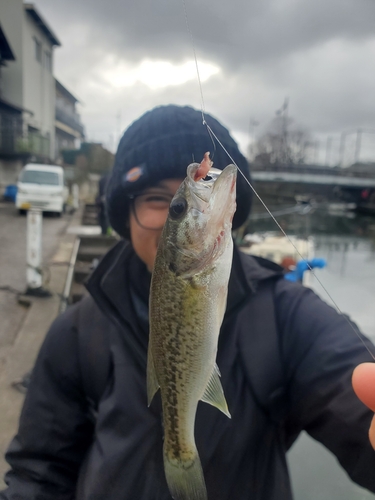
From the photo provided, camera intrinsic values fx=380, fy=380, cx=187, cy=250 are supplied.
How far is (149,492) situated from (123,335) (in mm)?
635

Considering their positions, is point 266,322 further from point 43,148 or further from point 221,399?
point 43,148

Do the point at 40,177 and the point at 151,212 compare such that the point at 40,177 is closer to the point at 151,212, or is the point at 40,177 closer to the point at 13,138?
the point at 13,138

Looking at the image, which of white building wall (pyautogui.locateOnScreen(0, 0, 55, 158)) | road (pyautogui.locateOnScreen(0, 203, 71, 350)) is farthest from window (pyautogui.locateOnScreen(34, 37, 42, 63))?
road (pyautogui.locateOnScreen(0, 203, 71, 350))

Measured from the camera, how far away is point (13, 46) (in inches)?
670

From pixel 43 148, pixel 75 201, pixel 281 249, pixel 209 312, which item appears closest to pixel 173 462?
pixel 209 312

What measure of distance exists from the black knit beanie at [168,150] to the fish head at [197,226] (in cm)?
59

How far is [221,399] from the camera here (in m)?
1.08

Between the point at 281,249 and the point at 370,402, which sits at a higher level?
the point at 370,402

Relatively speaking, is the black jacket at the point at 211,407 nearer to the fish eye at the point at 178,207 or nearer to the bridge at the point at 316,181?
the fish eye at the point at 178,207

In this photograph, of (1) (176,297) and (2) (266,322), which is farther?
(2) (266,322)

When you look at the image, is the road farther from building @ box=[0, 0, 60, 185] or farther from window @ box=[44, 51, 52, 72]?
window @ box=[44, 51, 52, 72]

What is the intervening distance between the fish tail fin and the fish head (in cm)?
58

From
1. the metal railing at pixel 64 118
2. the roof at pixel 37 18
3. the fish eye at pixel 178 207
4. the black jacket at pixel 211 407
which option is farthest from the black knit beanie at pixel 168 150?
the metal railing at pixel 64 118

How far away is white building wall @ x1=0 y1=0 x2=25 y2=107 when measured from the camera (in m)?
14.4
